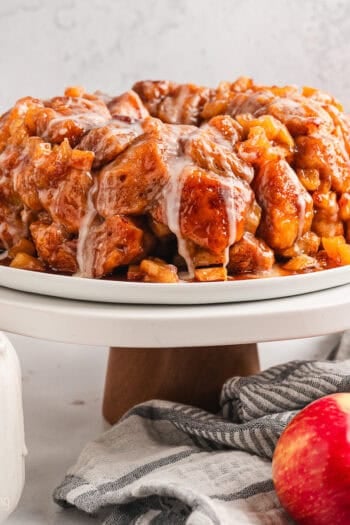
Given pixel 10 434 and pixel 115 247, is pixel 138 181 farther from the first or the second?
pixel 10 434

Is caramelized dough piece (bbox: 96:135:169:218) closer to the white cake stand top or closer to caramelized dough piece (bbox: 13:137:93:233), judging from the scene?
caramelized dough piece (bbox: 13:137:93:233)

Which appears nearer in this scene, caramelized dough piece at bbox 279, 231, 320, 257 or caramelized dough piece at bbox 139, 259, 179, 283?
caramelized dough piece at bbox 139, 259, 179, 283

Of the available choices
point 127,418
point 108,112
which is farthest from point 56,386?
point 108,112

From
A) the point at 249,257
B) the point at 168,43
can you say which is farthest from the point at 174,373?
the point at 168,43

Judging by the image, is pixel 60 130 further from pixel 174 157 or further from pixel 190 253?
pixel 190 253

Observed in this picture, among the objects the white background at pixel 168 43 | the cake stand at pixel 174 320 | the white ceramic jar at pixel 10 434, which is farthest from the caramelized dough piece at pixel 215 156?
the white background at pixel 168 43

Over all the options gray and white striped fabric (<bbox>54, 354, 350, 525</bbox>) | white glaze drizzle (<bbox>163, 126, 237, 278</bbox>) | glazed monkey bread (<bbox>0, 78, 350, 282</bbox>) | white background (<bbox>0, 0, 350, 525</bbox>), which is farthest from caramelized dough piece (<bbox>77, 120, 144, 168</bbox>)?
white background (<bbox>0, 0, 350, 525</bbox>)

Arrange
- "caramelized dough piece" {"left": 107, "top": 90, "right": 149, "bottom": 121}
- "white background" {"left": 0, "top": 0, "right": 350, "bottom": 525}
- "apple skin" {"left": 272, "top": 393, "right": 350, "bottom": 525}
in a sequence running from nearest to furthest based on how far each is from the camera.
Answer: "apple skin" {"left": 272, "top": 393, "right": 350, "bottom": 525}
"caramelized dough piece" {"left": 107, "top": 90, "right": 149, "bottom": 121}
"white background" {"left": 0, "top": 0, "right": 350, "bottom": 525}
